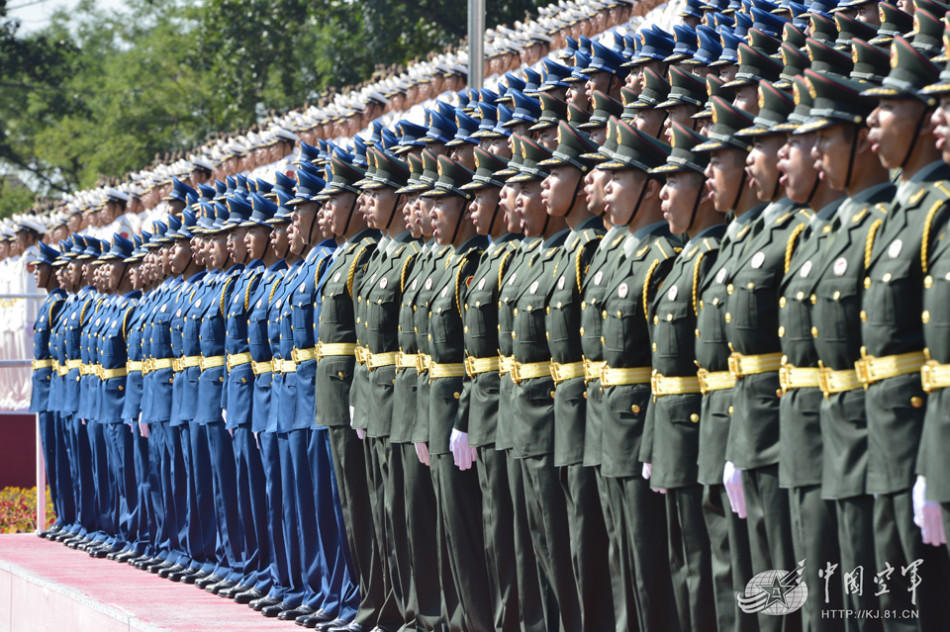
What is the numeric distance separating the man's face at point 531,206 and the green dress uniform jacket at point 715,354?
1284mm

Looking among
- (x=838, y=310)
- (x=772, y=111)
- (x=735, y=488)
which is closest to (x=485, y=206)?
(x=772, y=111)

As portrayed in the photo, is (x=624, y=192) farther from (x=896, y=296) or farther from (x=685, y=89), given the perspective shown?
(x=896, y=296)

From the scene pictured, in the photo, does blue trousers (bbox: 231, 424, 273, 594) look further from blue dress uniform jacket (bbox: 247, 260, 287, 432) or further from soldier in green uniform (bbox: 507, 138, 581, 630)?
soldier in green uniform (bbox: 507, 138, 581, 630)

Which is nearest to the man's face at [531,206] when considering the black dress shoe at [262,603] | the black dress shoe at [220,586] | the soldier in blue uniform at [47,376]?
the black dress shoe at [262,603]

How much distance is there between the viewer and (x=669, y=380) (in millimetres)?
5492

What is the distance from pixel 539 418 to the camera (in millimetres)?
6285

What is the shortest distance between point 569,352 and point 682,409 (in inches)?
30.3

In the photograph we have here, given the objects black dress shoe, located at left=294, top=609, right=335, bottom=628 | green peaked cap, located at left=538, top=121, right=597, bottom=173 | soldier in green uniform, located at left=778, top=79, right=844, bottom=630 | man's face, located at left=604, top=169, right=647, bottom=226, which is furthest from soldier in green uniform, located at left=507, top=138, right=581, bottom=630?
black dress shoe, located at left=294, top=609, right=335, bottom=628

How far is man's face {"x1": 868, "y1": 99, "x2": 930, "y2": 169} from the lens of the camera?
14.5ft

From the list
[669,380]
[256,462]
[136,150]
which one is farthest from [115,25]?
[669,380]

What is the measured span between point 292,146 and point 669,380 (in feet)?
62.0

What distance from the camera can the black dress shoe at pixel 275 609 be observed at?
336 inches

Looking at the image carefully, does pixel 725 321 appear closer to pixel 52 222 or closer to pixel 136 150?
pixel 52 222

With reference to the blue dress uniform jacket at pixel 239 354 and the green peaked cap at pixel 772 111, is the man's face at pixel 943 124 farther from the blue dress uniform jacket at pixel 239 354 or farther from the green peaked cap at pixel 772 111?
the blue dress uniform jacket at pixel 239 354
